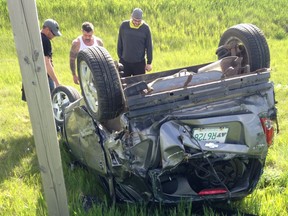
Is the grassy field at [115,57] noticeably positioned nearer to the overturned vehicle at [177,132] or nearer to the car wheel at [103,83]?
the overturned vehicle at [177,132]

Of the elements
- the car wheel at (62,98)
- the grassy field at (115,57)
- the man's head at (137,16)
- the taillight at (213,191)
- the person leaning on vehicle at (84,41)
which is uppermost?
the man's head at (137,16)

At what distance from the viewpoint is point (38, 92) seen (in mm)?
2746

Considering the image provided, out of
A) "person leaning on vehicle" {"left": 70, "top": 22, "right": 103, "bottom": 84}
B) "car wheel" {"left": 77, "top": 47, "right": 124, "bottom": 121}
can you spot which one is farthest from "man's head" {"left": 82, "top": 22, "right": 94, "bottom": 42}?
"car wheel" {"left": 77, "top": 47, "right": 124, "bottom": 121}

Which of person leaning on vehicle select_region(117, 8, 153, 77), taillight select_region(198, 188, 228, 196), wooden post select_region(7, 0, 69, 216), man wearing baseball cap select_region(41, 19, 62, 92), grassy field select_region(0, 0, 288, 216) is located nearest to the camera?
wooden post select_region(7, 0, 69, 216)

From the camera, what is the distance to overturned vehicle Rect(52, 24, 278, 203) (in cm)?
313

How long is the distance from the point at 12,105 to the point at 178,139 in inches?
202

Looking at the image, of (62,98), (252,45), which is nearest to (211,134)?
(252,45)

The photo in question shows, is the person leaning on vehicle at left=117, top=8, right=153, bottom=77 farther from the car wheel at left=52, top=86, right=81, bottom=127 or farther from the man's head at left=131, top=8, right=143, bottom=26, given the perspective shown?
the car wheel at left=52, top=86, right=81, bottom=127

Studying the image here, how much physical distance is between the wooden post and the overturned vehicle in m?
0.53

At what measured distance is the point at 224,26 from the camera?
49.4 feet

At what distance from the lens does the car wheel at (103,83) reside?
10.5 ft

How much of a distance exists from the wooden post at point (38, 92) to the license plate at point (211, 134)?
1.05m

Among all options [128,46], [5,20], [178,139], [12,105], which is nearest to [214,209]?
[178,139]

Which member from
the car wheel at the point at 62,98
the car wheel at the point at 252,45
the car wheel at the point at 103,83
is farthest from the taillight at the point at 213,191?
the car wheel at the point at 62,98
